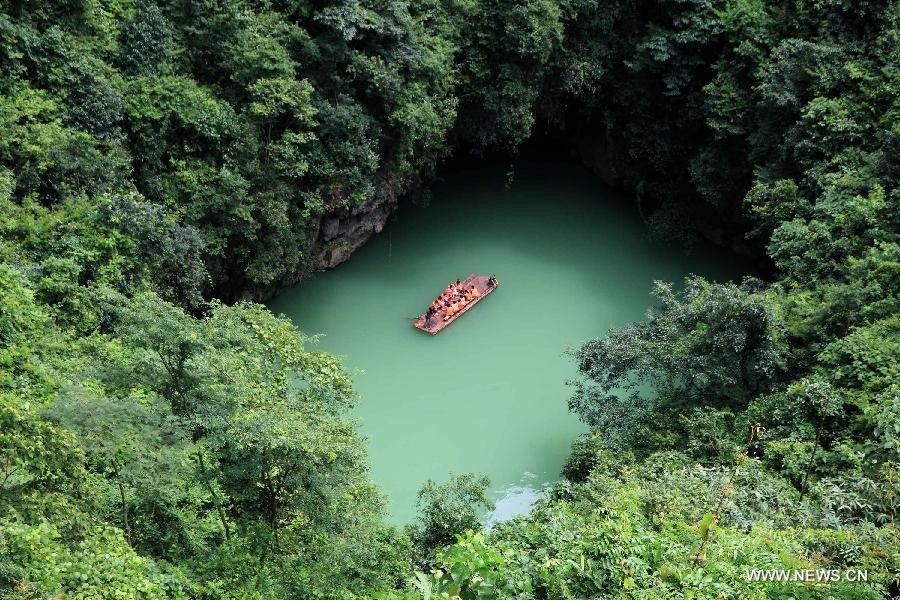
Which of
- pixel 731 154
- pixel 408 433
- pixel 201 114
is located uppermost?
pixel 731 154

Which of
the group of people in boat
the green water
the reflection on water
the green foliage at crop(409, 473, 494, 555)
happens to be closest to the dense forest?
the green foliage at crop(409, 473, 494, 555)

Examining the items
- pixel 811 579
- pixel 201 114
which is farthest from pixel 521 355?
pixel 811 579

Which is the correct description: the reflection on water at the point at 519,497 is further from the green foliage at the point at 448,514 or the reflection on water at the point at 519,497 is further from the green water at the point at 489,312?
the green foliage at the point at 448,514

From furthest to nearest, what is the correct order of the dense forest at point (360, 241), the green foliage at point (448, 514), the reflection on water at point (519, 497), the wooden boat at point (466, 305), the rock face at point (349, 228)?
the rock face at point (349, 228), the wooden boat at point (466, 305), the reflection on water at point (519, 497), the green foliage at point (448, 514), the dense forest at point (360, 241)

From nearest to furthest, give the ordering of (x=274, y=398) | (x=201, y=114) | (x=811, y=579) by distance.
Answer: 1. (x=811, y=579)
2. (x=274, y=398)
3. (x=201, y=114)

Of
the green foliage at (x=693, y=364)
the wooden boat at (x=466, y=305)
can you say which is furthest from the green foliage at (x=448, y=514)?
the wooden boat at (x=466, y=305)

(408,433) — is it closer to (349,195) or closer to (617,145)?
(349,195)

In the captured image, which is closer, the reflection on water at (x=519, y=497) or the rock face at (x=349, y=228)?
the reflection on water at (x=519, y=497)

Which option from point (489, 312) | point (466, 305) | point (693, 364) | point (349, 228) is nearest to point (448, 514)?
point (693, 364)
